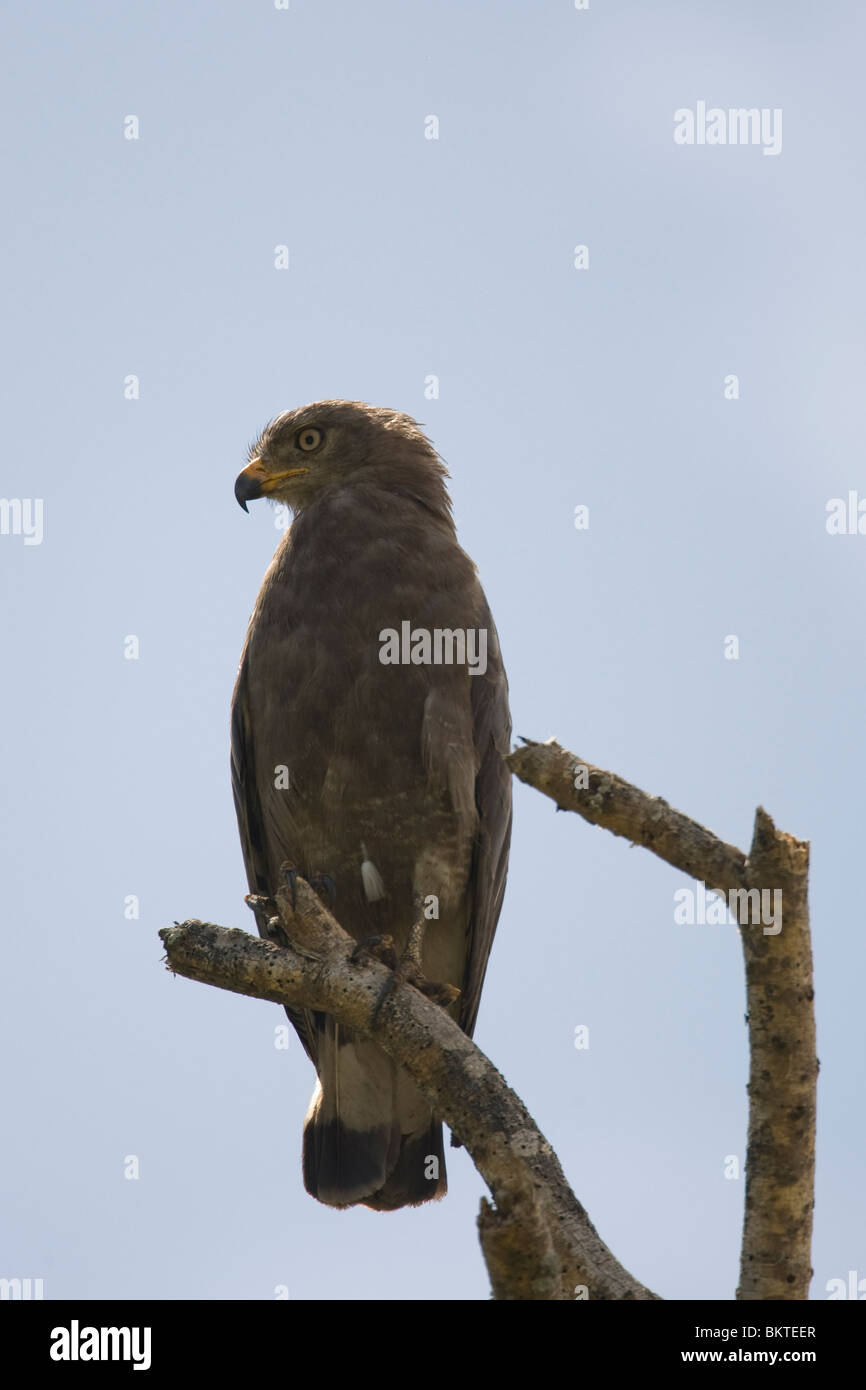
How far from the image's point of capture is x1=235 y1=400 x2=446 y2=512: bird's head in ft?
27.3

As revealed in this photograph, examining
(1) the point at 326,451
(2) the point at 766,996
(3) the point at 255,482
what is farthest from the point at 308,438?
(2) the point at 766,996

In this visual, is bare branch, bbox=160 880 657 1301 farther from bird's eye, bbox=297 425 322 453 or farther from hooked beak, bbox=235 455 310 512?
bird's eye, bbox=297 425 322 453

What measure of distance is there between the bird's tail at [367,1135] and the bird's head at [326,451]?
10.0 feet

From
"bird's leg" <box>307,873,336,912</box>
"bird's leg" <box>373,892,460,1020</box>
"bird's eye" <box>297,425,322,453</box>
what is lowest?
"bird's leg" <box>373,892,460,1020</box>

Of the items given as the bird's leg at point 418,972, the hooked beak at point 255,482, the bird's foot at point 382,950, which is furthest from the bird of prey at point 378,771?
the bird's foot at point 382,950

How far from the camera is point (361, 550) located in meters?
7.49

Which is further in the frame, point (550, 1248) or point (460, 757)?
point (460, 757)

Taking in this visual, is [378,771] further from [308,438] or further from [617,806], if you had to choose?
[617,806]

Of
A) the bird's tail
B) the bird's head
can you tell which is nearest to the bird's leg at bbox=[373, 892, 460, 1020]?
the bird's tail

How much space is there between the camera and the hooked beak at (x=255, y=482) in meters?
8.48
